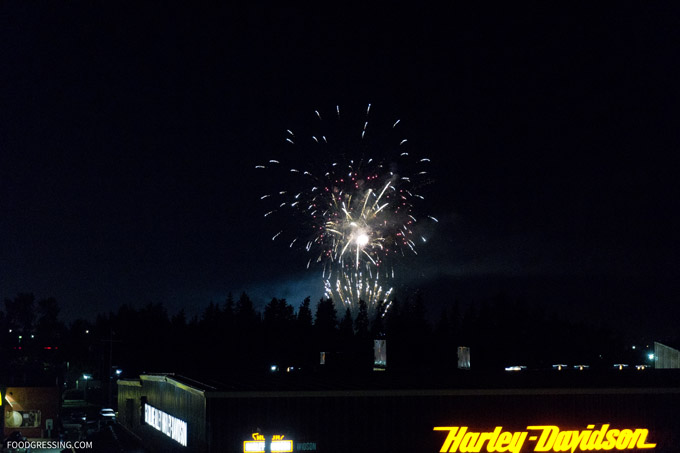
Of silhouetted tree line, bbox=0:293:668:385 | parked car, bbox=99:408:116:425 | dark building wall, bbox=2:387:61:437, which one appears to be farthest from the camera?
silhouetted tree line, bbox=0:293:668:385

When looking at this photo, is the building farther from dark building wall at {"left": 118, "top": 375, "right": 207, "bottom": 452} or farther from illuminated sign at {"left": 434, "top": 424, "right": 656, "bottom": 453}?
dark building wall at {"left": 118, "top": 375, "right": 207, "bottom": 452}

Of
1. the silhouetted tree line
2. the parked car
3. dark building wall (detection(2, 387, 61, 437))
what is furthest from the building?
the silhouetted tree line

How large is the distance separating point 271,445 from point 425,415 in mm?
5810

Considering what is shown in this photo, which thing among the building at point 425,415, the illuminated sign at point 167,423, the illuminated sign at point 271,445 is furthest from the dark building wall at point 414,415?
the illuminated sign at point 167,423

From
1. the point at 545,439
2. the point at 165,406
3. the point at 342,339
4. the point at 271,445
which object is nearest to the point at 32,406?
the point at 165,406

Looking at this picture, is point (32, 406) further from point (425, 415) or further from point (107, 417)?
point (425, 415)

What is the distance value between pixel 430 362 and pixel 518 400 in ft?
243

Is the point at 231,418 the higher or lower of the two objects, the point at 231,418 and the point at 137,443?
the higher

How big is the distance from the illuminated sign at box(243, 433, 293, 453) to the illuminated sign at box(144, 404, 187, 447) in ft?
15.7

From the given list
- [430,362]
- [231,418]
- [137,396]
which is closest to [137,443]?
[137,396]

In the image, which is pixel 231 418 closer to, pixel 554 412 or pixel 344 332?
pixel 554 412

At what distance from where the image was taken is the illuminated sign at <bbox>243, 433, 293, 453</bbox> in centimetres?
2833

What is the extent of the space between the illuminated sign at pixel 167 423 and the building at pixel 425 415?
0.79ft

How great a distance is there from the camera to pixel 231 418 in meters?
28.4
